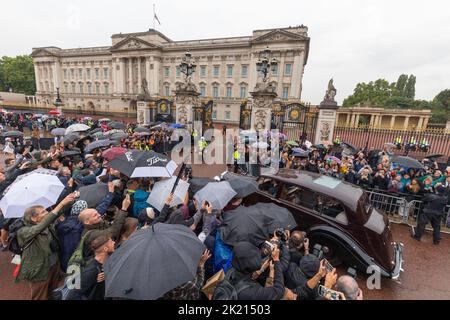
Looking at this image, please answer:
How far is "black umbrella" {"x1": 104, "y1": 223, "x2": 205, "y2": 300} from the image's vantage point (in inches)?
75.5

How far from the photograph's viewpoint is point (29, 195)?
3430 mm

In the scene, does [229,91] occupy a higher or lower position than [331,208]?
higher

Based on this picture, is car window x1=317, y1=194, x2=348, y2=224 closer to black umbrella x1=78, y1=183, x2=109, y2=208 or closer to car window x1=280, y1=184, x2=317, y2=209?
car window x1=280, y1=184, x2=317, y2=209

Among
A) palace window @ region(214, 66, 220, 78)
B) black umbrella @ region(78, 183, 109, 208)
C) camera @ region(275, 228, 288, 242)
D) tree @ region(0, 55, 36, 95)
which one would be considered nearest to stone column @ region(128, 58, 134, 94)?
palace window @ region(214, 66, 220, 78)

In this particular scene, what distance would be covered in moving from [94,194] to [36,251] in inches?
45.2

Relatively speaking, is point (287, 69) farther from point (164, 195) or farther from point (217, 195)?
point (164, 195)

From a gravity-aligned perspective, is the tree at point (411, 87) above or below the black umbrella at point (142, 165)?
above

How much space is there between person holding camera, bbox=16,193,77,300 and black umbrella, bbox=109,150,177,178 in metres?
1.57

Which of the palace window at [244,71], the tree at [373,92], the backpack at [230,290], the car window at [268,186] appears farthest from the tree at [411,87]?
the backpack at [230,290]

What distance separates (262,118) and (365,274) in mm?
10496

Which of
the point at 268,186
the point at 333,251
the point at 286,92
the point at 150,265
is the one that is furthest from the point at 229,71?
the point at 150,265

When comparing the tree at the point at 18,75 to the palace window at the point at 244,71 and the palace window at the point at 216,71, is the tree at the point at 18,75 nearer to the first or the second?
the palace window at the point at 216,71

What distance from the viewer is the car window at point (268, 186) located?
5453mm

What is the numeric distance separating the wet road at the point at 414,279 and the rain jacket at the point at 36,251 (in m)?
1.32
